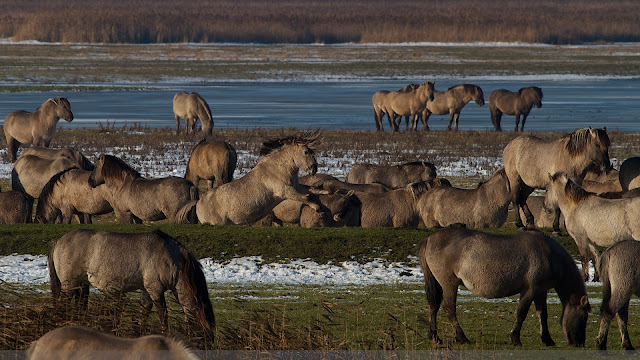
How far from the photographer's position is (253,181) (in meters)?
15.5

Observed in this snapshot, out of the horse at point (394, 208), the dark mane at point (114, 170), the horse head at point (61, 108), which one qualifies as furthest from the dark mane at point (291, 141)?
the horse head at point (61, 108)

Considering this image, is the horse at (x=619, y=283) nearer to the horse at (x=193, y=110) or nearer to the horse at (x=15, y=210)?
the horse at (x=15, y=210)

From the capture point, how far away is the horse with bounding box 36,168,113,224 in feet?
53.7

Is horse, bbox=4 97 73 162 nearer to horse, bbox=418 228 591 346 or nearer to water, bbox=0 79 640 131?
water, bbox=0 79 640 131

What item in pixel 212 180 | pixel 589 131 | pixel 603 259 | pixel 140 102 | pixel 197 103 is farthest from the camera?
pixel 140 102

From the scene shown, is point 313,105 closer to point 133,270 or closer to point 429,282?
point 429,282

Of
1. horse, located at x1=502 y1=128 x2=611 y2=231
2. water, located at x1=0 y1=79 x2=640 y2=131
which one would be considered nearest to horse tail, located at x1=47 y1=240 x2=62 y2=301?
horse, located at x1=502 y1=128 x2=611 y2=231

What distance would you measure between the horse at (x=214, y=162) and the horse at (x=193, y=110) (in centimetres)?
1104

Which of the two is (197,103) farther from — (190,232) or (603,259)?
(603,259)

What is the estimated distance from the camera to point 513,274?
31.2 feet

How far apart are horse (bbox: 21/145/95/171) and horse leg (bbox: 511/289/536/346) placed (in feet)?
39.1

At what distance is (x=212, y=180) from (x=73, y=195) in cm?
438

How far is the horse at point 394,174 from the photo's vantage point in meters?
19.4

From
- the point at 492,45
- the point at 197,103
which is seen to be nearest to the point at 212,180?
the point at 197,103
